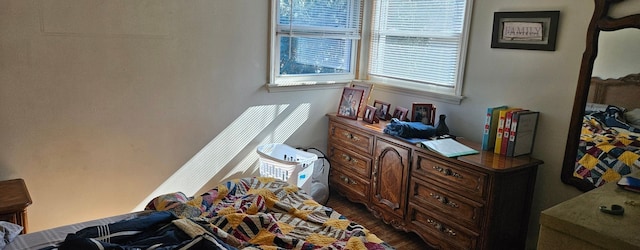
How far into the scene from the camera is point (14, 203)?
2148mm

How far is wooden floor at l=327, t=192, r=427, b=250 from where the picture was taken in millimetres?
2998

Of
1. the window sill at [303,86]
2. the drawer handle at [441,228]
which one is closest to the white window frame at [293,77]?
the window sill at [303,86]

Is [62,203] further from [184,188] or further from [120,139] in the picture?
[184,188]

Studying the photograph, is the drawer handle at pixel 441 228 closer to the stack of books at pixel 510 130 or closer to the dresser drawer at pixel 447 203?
the dresser drawer at pixel 447 203

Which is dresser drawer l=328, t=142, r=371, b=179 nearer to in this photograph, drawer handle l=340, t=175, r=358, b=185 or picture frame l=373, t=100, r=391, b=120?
drawer handle l=340, t=175, r=358, b=185

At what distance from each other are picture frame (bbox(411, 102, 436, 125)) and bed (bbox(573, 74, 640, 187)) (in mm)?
982

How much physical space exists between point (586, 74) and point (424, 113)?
1.08 m

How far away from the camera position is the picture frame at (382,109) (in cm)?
350

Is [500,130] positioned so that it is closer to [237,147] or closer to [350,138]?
[350,138]

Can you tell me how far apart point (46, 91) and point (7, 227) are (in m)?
0.97

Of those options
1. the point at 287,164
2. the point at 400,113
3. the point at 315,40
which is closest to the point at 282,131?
the point at 287,164

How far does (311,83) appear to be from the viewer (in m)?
3.54

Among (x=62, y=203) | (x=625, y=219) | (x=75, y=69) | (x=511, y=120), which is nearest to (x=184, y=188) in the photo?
(x=62, y=203)

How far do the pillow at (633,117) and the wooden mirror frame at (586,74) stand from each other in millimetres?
218
